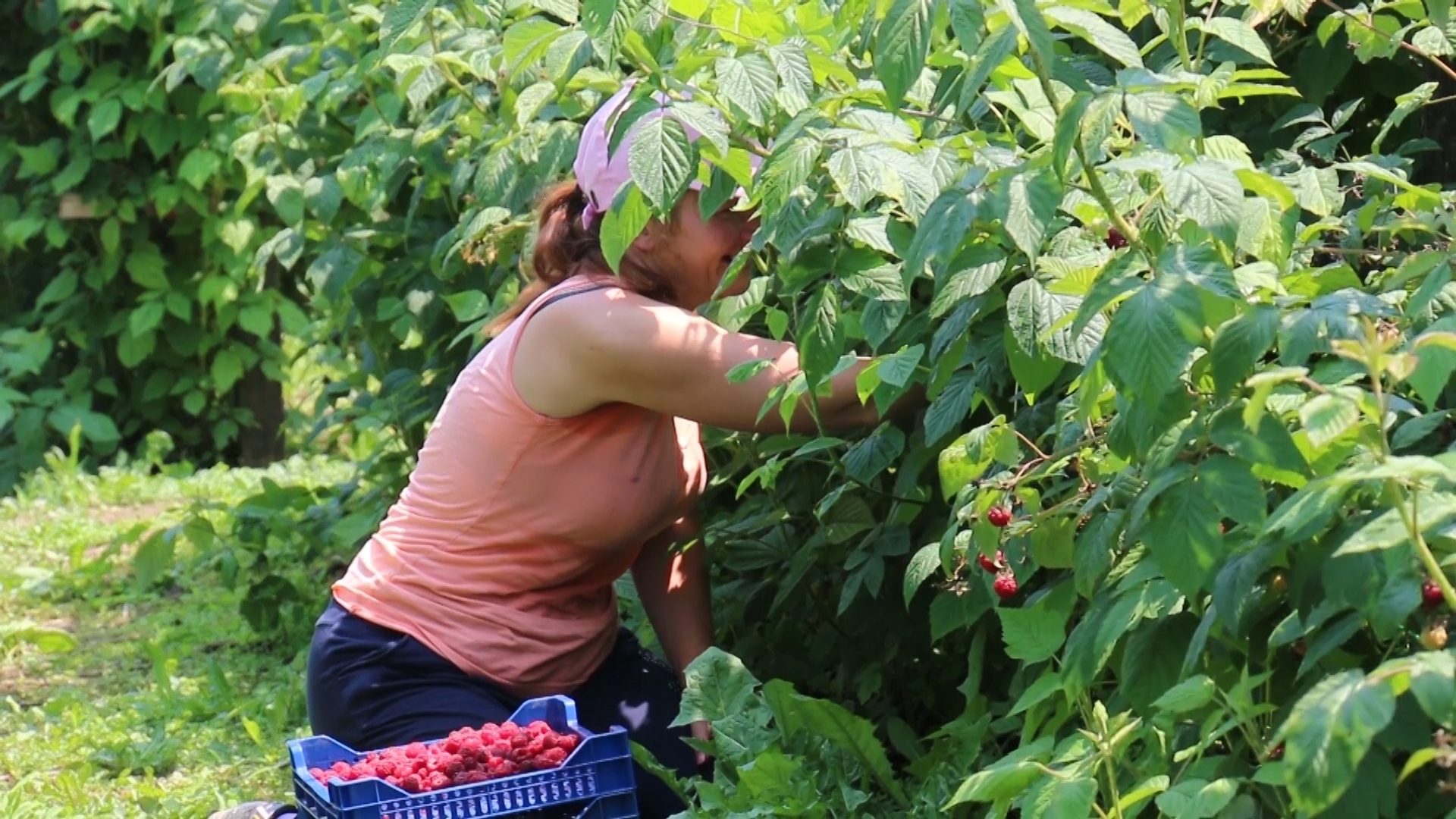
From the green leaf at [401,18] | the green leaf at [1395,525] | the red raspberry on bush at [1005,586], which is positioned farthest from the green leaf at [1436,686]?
the green leaf at [401,18]

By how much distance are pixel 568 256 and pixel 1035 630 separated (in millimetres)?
1126

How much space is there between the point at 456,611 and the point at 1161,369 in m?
1.57

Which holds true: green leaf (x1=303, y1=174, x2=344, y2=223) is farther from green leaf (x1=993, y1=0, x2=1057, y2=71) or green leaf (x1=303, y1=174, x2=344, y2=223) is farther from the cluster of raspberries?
green leaf (x1=993, y1=0, x2=1057, y2=71)

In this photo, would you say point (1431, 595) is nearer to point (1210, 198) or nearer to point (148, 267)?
point (1210, 198)

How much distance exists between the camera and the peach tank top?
2.73m

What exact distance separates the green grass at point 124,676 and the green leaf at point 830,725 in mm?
1263

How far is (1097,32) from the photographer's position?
1.72 m

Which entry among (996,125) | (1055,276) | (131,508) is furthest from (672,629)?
(131,508)

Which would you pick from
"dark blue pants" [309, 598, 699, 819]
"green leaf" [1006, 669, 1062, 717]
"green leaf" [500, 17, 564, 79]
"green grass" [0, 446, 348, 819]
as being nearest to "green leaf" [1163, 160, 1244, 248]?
"green leaf" [1006, 669, 1062, 717]

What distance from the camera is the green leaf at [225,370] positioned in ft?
23.0

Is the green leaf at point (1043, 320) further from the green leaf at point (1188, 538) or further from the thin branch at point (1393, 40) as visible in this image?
the thin branch at point (1393, 40)

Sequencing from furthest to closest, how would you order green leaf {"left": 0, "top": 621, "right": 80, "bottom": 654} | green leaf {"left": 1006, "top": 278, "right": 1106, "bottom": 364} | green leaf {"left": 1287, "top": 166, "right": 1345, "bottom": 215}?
1. green leaf {"left": 0, "top": 621, "right": 80, "bottom": 654}
2. green leaf {"left": 1287, "top": 166, "right": 1345, "bottom": 215}
3. green leaf {"left": 1006, "top": 278, "right": 1106, "bottom": 364}

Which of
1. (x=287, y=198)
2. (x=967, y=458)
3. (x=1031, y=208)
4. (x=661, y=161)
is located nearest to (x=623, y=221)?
(x=661, y=161)

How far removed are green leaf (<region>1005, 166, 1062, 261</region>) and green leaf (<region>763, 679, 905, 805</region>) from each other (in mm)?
1086
